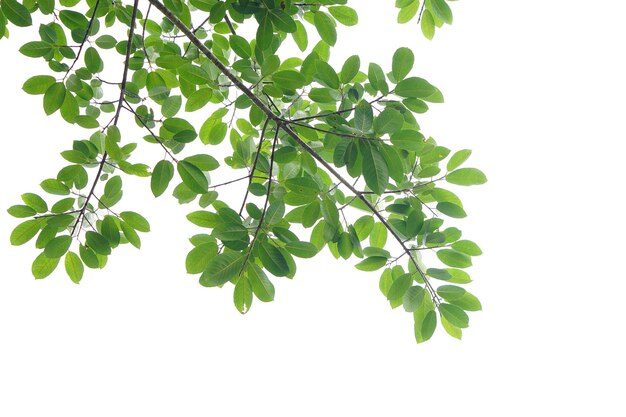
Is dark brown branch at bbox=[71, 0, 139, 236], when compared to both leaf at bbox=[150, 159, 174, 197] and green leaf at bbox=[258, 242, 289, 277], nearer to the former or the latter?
leaf at bbox=[150, 159, 174, 197]

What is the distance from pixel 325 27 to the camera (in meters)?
1.44

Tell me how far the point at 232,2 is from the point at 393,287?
0.83 meters

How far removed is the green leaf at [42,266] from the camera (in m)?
1.38

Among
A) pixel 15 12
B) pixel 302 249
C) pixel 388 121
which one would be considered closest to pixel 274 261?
pixel 302 249

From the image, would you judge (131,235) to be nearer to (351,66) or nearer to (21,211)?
(21,211)

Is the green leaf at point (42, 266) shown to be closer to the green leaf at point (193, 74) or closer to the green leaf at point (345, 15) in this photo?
the green leaf at point (193, 74)

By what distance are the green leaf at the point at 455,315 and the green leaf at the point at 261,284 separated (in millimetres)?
458

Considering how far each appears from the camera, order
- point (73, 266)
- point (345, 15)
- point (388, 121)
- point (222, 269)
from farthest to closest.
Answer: point (345, 15) < point (73, 266) < point (222, 269) < point (388, 121)

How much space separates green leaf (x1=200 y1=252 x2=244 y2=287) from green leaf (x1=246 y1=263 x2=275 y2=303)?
0.12 feet

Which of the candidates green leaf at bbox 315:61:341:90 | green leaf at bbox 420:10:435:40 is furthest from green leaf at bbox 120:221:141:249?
green leaf at bbox 420:10:435:40

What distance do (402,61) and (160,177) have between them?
2.12ft

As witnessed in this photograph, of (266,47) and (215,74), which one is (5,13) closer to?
(215,74)

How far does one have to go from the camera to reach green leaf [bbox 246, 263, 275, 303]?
1.22 meters

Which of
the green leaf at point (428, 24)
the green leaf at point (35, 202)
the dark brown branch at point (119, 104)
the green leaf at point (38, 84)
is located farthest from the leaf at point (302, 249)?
the green leaf at point (428, 24)
